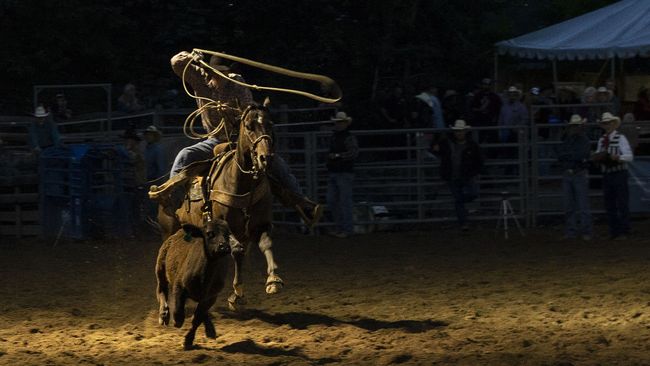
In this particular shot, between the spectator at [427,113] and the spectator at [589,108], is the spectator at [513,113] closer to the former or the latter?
the spectator at [589,108]

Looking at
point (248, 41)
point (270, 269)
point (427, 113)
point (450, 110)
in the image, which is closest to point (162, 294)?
point (270, 269)

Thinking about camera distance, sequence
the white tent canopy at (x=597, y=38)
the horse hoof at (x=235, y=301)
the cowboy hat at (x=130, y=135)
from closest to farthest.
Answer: the horse hoof at (x=235, y=301) → the cowboy hat at (x=130, y=135) → the white tent canopy at (x=597, y=38)

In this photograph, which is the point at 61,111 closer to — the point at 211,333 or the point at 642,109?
the point at 642,109

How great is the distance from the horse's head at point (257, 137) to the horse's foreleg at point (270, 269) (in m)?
0.75

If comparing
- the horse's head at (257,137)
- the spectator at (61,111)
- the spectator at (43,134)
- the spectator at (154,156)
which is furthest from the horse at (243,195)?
the spectator at (61,111)

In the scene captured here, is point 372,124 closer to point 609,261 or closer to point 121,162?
point 121,162

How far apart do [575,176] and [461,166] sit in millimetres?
1536

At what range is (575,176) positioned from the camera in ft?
49.9

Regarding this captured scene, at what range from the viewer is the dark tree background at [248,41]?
72.7 feet

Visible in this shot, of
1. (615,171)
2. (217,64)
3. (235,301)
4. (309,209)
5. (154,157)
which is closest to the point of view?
(235,301)

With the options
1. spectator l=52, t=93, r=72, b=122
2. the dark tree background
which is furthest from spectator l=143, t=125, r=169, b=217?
the dark tree background

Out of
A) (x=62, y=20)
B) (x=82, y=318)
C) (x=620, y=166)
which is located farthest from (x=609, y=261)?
(x=62, y=20)

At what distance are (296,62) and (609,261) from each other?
1169cm

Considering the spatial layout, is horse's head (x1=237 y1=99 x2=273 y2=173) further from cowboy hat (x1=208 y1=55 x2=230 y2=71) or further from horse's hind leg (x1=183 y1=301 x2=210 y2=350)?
horse's hind leg (x1=183 y1=301 x2=210 y2=350)
